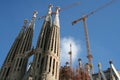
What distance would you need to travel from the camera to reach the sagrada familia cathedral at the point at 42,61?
42.1 m

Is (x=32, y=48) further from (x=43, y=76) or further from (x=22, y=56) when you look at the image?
(x=43, y=76)

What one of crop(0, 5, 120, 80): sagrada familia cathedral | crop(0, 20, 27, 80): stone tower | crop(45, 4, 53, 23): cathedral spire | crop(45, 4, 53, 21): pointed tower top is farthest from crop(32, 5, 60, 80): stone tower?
crop(0, 20, 27, 80): stone tower

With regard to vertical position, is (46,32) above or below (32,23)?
below

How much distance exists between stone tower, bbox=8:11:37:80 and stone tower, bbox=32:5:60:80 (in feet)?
11.9

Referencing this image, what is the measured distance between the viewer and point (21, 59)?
47.3m

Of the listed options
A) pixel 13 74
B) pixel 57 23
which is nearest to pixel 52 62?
pixel 13 74

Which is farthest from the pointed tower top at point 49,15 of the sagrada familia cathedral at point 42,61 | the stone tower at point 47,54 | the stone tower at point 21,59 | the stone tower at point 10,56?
the stone tower at point 10,56

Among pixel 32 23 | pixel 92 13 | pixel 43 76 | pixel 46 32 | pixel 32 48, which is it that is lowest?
pixel 43 76

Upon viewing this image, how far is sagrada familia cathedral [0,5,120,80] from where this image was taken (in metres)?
42.1

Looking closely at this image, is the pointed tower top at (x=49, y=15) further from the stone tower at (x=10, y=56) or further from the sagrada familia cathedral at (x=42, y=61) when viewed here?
the stone tower at (x=10, y=56)

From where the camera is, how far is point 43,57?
44438mm

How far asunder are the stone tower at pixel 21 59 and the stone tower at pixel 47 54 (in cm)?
363

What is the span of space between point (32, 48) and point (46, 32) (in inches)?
169

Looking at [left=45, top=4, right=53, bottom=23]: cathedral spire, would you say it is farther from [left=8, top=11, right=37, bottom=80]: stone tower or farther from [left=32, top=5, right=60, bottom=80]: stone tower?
[left=8, top=11, right=37, bottom=80]: stone tower
